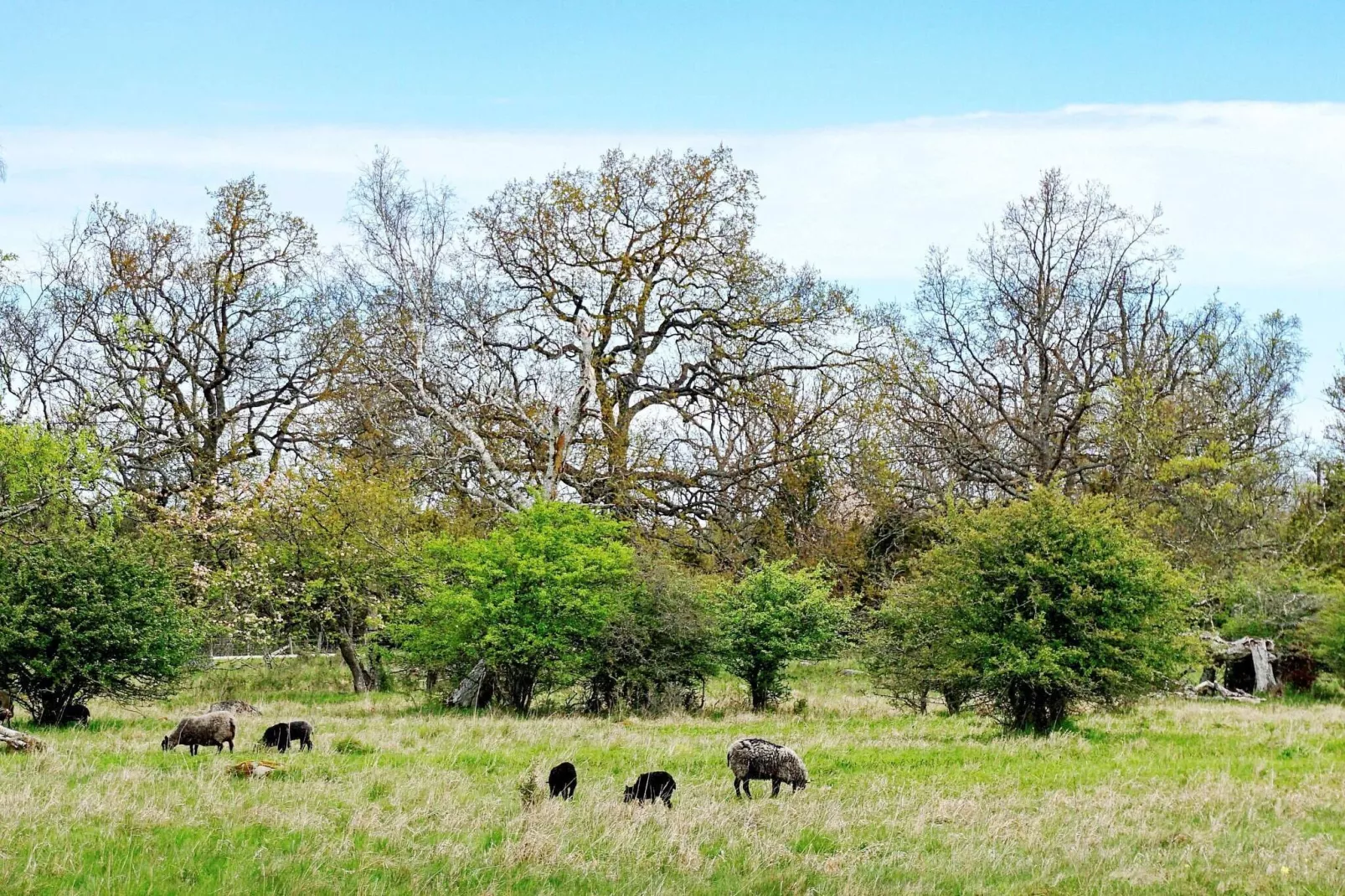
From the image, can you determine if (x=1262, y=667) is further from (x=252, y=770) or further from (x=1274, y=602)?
(x=252, y=770)

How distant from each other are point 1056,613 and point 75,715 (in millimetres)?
17314

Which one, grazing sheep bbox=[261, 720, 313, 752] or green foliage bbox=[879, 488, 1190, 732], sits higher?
green foliage bbox=[879, 488, 1190, 732]

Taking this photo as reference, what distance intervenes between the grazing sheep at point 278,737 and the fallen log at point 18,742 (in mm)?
2745

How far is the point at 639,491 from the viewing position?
35156 mm

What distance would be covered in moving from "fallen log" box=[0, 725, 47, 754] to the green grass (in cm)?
32

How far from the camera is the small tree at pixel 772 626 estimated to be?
76.7 ft

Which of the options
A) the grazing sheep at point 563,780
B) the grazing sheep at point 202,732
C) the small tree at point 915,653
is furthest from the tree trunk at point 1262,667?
the grazing sheep at point 202,732

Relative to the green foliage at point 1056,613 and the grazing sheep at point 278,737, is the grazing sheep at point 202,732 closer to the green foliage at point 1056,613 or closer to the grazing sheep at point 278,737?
the grazing sheep at point 278,737

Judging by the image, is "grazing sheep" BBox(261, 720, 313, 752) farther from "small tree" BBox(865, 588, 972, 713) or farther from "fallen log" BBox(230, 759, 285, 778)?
"small tree" BBox(865, 588, 972, 713)

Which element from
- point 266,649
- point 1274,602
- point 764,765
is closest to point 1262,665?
point 1274,602

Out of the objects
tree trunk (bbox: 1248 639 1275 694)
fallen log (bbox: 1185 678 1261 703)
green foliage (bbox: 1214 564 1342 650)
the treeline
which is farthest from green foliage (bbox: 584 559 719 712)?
green foliage (bbox: 1214 564 1342 650)

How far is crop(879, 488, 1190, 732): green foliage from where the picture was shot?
1823cm

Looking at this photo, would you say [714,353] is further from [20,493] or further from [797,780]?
[797,780]

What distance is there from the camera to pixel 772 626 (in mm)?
23250
